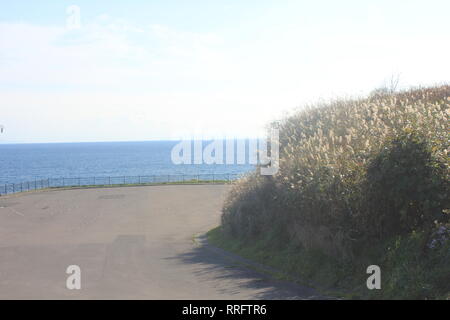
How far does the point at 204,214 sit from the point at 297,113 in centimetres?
956

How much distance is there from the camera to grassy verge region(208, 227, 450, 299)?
8.70 meters

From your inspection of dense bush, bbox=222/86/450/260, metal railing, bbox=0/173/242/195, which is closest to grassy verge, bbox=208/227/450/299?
dense bush, bbox=222/86/450/260

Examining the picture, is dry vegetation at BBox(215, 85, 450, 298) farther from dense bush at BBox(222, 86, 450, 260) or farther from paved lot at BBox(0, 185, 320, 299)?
paved lot at BBox(0, 185, 320, 299)

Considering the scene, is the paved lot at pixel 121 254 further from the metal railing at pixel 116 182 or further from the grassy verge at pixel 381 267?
the metal railing at pixel 116 182

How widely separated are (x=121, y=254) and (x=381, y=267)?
8891 mm

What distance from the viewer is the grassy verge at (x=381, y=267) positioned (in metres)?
8.70

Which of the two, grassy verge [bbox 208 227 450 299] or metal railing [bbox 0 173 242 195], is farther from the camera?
metal railing [bbox 0 173 242 195]

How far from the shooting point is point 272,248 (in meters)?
14.1

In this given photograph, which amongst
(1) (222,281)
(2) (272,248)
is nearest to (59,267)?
(1) (222,281)

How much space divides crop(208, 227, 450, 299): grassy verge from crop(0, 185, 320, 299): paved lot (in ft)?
2.15

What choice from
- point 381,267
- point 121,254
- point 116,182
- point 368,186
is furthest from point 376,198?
point 116,182

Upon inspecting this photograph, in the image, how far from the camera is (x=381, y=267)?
33.6 feet

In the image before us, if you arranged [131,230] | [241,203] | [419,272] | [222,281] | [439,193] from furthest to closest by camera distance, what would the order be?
1. [131,230]
2. [241,203]
3. [222,281]
4. [439,193]
5. [419,272]
